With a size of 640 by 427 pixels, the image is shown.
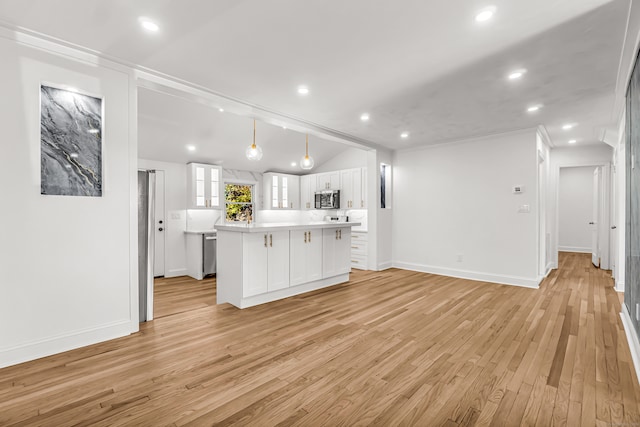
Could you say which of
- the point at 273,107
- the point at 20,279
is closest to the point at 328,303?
the point at 273,107

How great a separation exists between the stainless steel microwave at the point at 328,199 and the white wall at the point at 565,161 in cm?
444

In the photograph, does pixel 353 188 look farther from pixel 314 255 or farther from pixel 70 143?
pixel 70 143

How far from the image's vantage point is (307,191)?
8305 millimetres

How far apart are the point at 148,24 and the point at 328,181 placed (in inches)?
220

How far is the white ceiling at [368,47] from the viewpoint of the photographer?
7.43 feet

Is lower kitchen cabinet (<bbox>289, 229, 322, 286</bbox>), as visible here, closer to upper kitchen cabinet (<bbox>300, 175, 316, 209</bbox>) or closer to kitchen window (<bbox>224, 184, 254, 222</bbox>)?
kitchen window (<bbox>224, 184, 254, 222</bbox>)

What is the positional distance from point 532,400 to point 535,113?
4044mm

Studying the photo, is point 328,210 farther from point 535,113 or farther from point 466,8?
point 466,8

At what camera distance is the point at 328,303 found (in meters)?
4.24

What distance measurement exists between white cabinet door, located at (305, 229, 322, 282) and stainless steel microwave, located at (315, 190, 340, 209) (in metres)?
2.56

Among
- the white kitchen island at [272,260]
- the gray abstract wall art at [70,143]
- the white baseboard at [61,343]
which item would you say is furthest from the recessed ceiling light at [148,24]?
the white baseboard at [61,343]

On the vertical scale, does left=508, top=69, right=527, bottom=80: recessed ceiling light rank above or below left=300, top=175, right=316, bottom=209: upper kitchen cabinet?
above

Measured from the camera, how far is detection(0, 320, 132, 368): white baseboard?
2488mm

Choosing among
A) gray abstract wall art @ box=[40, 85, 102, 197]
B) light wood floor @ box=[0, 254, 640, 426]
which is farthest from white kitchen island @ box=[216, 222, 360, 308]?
gray abstract wall art @ box=[40, 85, 102, 197]
